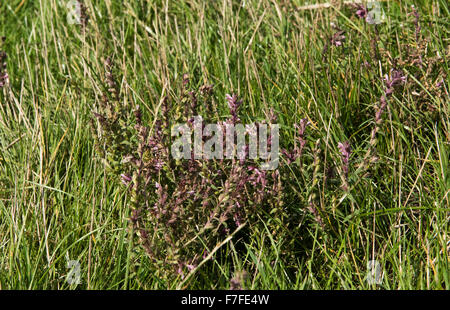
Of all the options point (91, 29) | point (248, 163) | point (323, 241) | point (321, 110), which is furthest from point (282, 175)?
point (91, 29)

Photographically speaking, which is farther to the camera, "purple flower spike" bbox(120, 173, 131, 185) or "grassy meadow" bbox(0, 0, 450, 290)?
"purple flower spike" bbox(120, 173, 131, 185)

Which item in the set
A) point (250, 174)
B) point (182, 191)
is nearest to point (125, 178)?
point (182, 191)

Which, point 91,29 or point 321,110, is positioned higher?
point 91,29

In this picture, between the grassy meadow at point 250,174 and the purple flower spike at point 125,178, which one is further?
the purple flower spike at point 125,178

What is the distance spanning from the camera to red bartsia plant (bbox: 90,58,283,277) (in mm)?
2207

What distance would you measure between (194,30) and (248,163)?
1272 mm

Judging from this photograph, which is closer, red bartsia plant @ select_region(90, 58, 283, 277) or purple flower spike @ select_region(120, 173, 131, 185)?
red bartsia plant @ select_region(90, 58, 283, 277)

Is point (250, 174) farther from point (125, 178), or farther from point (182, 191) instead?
point (125, 178)

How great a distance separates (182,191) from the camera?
225 centimetres

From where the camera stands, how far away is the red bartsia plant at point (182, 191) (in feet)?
7.24

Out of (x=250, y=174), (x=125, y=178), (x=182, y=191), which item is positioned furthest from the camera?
(x=250, y=174)

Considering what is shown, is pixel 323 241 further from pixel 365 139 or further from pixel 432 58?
pixel 432 58
